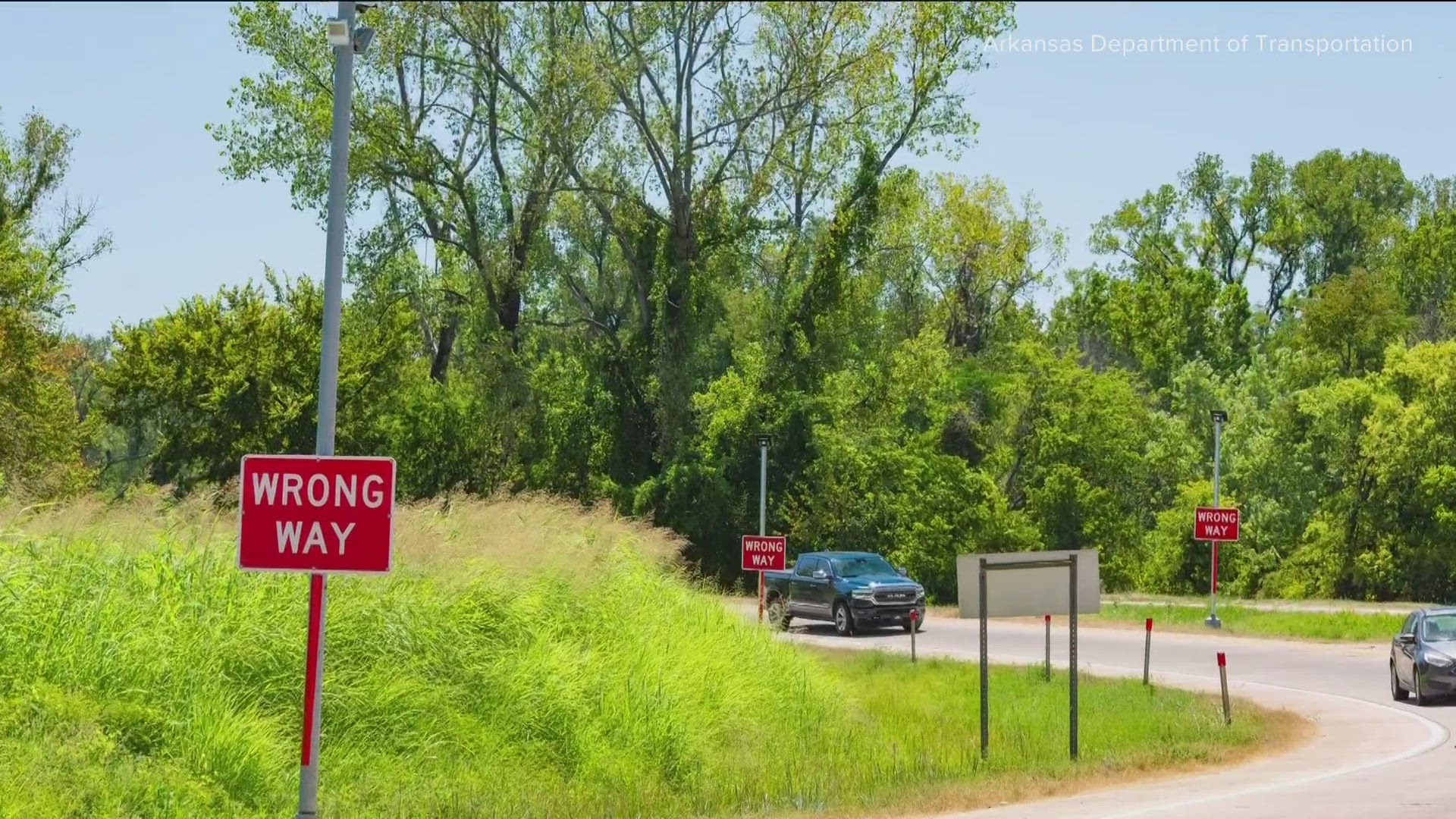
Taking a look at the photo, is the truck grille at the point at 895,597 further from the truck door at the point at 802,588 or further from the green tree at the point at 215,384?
the green tree at the point at 215,384

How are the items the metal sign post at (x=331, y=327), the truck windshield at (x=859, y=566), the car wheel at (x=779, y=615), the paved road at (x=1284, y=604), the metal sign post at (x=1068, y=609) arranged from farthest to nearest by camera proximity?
the paved road at (x=1284, y=604), the truck windshield at (x=859, y=566), the car wheel at (x=779, y=615), the metal sign post at (x=1068, y=609), the metal sign post at (x=331, y=327)

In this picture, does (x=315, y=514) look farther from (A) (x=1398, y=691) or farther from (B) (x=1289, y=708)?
(A) (x=1398, y=691)

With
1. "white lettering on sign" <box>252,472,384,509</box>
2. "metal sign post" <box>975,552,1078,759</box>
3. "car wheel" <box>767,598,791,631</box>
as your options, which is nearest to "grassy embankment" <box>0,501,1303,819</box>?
"metal sign post" <box>975,552,1078,759</box>

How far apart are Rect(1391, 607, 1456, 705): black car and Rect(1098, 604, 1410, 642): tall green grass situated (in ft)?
40.0

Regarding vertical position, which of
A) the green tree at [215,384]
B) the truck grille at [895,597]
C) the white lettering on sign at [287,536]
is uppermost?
the green tree at [215,384]

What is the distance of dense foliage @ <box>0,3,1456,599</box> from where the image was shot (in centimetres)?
5122

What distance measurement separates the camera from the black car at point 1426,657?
76.5ft

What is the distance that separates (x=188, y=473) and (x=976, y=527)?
2676 centimetres

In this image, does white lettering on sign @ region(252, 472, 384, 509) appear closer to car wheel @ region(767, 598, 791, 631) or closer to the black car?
car wheel @ region(767, 598, 791, 631)

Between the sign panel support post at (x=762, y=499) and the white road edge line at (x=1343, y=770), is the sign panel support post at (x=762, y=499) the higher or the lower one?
the higher one

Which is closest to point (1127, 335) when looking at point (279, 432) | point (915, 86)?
point (915, 86)

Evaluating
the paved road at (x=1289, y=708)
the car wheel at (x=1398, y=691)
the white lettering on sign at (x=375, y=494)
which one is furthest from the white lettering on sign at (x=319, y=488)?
the car wheel at (x=1398, y=691)

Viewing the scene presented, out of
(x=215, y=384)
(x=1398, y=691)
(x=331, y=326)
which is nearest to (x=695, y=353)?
(x=215, y=384)

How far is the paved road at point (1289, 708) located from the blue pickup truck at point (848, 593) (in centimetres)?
51
